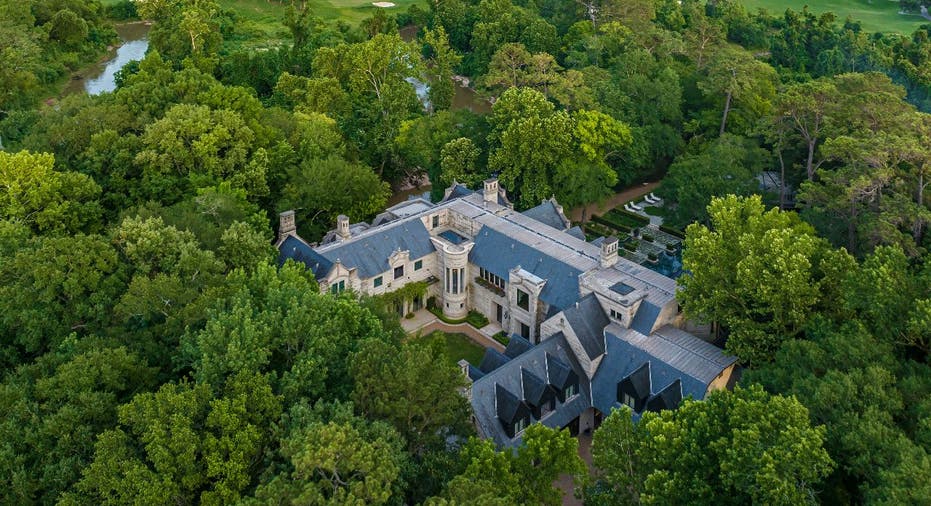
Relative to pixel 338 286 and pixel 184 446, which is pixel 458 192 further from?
pixel 184 446

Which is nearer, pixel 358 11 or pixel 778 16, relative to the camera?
pixel 778 16

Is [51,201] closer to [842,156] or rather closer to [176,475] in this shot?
[176,475]

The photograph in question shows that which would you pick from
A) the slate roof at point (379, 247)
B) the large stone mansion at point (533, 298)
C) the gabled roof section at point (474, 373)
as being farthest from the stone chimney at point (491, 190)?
the gabled roof section at point (474, 373)

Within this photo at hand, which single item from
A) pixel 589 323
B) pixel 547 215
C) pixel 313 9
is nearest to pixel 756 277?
pixel 589 323

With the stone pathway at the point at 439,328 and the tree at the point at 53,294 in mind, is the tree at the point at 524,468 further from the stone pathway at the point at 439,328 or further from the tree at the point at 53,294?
the tree at the point at 53,294

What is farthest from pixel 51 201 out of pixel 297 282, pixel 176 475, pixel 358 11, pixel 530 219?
pixel 358 11

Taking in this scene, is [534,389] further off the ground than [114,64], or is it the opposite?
[534,389]
